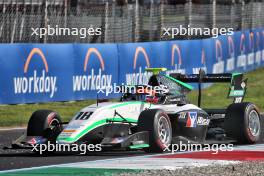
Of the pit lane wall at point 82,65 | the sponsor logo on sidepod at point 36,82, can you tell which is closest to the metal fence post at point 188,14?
the pit lane wall at point 82,65

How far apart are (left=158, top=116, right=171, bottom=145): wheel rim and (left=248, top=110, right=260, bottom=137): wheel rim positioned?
1.74 meters

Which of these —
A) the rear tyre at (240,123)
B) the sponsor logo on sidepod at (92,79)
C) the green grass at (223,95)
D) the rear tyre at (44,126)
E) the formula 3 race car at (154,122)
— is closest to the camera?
the formula 3 race car at (154,122)

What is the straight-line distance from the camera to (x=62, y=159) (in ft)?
40.1

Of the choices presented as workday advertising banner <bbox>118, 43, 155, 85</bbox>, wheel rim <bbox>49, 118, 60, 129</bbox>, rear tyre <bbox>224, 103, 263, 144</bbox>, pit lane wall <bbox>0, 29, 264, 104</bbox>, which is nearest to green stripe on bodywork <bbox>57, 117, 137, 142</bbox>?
wheel rim <bbox>49, 118, 60, 129</bbox>

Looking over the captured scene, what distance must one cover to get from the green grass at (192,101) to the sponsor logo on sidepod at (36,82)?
388mm

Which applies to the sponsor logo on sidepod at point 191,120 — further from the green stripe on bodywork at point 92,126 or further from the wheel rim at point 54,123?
the wheel rim at point 54,123

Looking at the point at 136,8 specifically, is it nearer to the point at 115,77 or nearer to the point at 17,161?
the point at 115,77

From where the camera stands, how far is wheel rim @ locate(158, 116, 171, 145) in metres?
12.9

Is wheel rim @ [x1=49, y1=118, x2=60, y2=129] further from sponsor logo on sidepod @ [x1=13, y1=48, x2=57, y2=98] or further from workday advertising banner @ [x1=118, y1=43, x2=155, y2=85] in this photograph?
workday advertising banner @ [x1=118, y1=43, x2=155, y2=85]

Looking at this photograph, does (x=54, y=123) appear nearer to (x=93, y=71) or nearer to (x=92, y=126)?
(x=92, y=126)

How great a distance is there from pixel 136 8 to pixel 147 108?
470 inches

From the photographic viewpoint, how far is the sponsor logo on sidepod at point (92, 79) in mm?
21375

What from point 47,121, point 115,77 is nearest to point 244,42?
point 115,77

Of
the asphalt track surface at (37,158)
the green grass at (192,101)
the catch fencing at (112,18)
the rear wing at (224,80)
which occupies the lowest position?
the asphalt track surface at (37,158)
